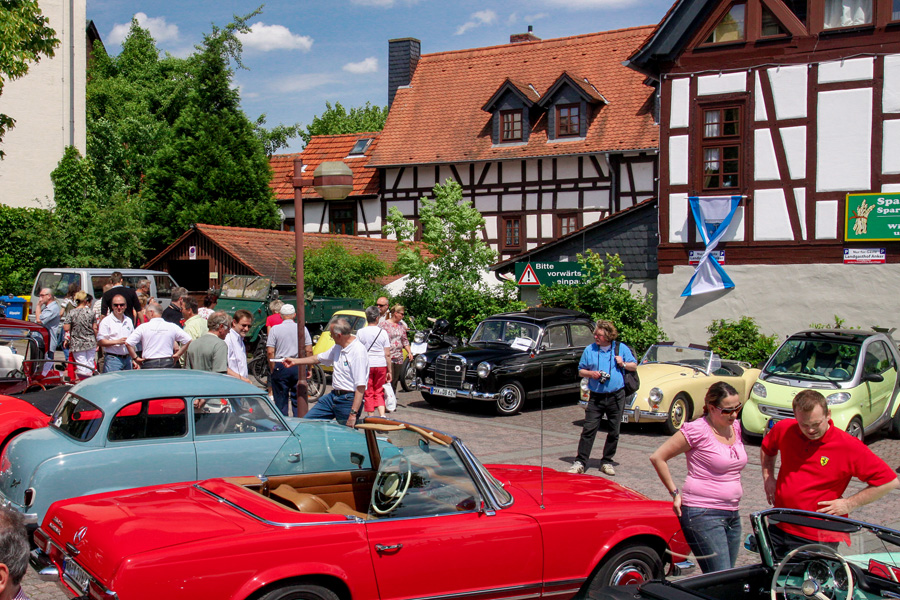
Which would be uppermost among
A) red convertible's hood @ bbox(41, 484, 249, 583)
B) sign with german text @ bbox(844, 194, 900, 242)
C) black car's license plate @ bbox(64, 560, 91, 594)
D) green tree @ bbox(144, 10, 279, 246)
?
green tree @ bbox(144, 10, 279, 246)

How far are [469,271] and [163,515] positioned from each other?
55.4 feet

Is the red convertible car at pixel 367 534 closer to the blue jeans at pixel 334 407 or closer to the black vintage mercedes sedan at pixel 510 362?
the blue jeans at pixel 334 407

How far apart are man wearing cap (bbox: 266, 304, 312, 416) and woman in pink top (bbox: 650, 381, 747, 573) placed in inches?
251

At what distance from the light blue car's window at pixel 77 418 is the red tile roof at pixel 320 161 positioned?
87.2ft

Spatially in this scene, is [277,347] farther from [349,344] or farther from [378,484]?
[378,484]

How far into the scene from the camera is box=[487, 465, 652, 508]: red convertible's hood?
18.2 ft

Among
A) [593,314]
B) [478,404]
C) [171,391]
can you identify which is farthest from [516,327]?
[171,391]

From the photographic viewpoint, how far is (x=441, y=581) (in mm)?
4816

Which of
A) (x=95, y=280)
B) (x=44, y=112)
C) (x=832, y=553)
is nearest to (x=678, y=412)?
(x=832, y=553)

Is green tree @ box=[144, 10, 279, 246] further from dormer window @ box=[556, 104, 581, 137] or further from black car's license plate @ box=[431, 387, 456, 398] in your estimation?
black car's license plate @ box=[431, 387, 456, 398]

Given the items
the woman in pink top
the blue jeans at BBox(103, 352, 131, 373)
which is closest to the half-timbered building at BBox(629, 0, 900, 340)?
the blue jeans at BBox(103, 352, 131, 373)

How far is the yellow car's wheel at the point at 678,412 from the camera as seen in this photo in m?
13.1

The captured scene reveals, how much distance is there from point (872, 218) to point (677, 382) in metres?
6.73

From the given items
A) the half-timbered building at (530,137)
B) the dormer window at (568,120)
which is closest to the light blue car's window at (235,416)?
the half-timbered building at (530,137)
